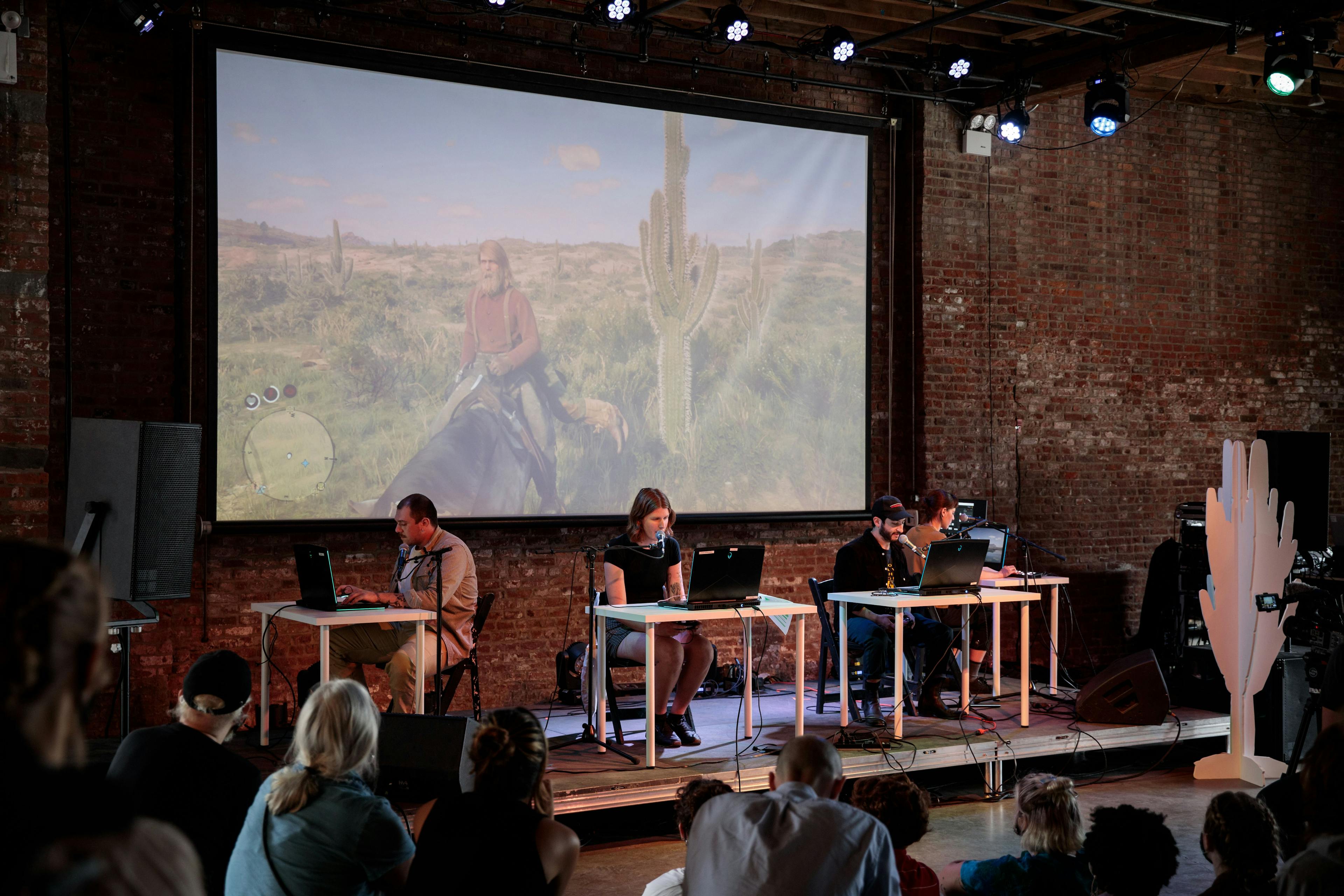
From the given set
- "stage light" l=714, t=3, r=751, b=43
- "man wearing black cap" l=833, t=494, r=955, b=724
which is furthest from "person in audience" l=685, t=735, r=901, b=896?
"stage light" l=714, t=3, r=751, b=43

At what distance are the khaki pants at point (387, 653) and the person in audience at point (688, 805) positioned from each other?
2.28 m

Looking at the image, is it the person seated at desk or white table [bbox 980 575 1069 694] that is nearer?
the person seated at desk

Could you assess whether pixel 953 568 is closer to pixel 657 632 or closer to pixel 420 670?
pixel 657 632

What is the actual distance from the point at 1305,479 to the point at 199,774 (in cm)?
816

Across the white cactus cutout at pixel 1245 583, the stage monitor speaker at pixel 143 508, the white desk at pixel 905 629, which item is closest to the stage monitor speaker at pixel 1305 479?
the white cactus cutout at pixel 1245 583

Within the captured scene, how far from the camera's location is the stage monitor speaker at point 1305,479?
858 cm

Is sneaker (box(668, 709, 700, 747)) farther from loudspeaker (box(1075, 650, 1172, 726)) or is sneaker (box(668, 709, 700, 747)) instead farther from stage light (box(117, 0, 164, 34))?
stage light (box(117, 0, 164, 34))

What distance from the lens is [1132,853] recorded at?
10.1ft

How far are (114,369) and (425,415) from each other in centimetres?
169

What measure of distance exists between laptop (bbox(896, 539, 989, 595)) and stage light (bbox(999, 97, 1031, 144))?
10.2ft

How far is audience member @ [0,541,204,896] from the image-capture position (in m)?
0.87

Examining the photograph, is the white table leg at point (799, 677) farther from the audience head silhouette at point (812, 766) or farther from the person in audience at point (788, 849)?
the person in audience at point (788, 849)

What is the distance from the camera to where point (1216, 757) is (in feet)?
22.1

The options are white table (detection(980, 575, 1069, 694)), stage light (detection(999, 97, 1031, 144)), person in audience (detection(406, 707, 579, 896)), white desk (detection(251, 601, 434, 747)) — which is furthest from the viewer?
stage light (detection(999, 97, 1031, 144))
